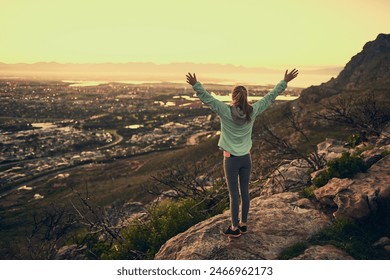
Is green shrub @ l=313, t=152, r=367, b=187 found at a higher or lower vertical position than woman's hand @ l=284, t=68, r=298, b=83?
lower

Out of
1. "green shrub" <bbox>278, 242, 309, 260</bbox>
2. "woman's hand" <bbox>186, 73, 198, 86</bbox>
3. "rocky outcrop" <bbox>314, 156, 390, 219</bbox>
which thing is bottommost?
"green shrub" <bbox>278, 242, 309, 260</bbox>

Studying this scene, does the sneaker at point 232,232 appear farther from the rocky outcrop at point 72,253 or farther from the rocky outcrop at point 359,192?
the rocky outcrop at point 72,253

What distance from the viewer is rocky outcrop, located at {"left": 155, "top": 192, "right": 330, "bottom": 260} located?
228 inches

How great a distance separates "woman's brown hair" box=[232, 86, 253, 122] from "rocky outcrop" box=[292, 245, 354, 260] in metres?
2.50

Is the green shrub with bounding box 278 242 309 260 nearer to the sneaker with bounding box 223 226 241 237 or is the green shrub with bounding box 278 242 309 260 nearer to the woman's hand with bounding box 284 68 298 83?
the sneaker with bounding box 223 226 241 237

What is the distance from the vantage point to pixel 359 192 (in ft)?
21.2

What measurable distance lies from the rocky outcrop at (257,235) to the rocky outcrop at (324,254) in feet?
1.11

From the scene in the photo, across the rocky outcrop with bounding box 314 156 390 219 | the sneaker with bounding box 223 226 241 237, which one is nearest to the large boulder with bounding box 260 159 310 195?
the rocky outcrop with bounding box 314 156 390 219

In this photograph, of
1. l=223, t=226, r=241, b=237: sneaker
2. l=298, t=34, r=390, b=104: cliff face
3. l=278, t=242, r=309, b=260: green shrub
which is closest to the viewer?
l=278, t=242, r=309, b=260: green shrub

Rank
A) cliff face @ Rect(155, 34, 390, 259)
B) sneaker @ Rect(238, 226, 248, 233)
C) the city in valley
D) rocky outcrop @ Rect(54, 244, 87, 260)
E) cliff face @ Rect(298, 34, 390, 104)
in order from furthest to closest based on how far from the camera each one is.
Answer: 1. cliff face @ Rect(298, 34, 390, 104)
2. the city in valley
3. rocky outcrop @ Rect(54, 244, 87, 260)
4. sneaker @ Rect(238, 226, 248, 233)
5. cliff face @ Rect(155, 34, 390, 259)

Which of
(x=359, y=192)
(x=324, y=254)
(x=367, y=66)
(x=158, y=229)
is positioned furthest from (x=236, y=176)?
(x=367, y=66)

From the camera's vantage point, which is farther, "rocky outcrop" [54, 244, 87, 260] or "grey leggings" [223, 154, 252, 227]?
"rocky outcrop" [54, 244, 87, 260]

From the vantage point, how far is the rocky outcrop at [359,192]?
20.3 ft

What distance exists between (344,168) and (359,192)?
1.07m
